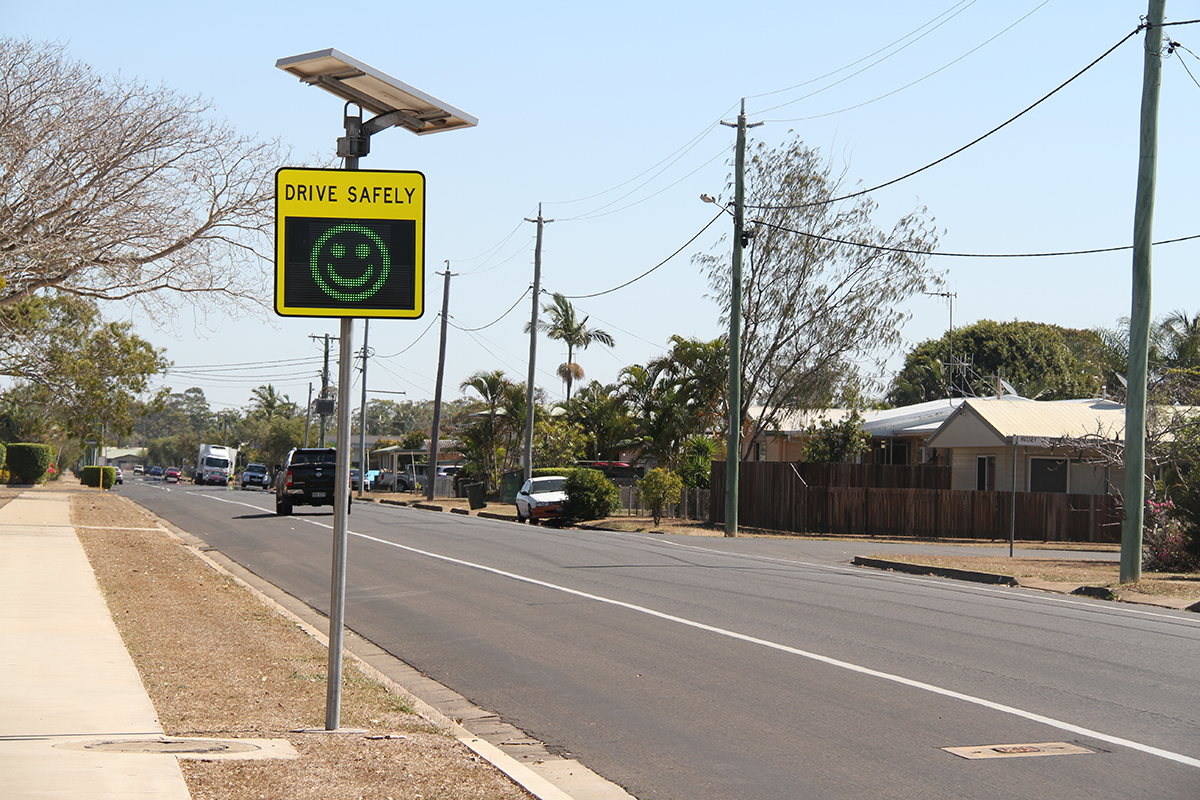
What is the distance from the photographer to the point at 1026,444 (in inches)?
1264

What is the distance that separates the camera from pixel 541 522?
33.8m

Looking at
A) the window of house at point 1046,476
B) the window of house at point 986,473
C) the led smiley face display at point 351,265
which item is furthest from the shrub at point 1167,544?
the led smiley face display at point 351,265

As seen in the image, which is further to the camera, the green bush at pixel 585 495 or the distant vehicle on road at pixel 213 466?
the distant vehicle on road at pixel 213 466

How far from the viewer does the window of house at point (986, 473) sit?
35.6 m

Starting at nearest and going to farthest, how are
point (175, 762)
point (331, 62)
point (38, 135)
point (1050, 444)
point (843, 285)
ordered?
point (175, 762)
point (331, 62)
point (38, 135)
point (1050, 444)
point (843, 285)

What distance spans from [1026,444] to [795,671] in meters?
25.1

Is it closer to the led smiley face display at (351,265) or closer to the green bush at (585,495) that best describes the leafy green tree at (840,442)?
the green bush at (585,495)

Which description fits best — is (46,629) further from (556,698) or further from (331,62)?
(331,62)

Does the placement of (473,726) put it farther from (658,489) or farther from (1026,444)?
(1026,444)

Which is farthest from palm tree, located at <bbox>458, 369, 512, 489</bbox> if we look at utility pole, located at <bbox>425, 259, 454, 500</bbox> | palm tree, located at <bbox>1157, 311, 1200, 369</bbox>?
palm tree, located at <bbox>1157, 311, 1200, 369</bbox>

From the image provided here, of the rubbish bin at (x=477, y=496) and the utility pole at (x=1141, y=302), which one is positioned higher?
the utility pole at (x=1141, y=302)

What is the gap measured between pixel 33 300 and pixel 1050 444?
28826 millimetres

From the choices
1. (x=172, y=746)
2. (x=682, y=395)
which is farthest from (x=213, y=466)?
(x=172, y=746)

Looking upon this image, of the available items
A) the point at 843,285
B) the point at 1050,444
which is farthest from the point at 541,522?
the point at 1050,444
